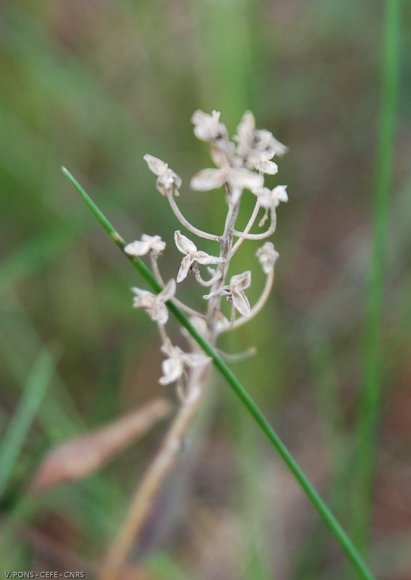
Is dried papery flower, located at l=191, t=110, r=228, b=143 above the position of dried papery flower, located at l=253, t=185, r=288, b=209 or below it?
above

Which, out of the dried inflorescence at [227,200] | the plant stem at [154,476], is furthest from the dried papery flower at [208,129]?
the plant stem at [154,476]

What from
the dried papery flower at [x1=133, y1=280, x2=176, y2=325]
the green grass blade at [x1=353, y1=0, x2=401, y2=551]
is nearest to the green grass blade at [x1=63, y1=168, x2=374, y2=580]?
the dried papery flower at [x1=133, y1=280, x2=176, y2=325]

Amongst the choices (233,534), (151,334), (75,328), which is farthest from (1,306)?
(233,534)

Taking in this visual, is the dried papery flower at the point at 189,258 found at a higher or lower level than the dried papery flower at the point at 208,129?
lower

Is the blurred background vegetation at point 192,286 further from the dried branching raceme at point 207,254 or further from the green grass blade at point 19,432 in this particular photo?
the dried branching raceme at point 207,254

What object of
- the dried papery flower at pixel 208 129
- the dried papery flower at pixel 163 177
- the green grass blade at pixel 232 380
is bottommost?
the green grass blade at pixel 232 380

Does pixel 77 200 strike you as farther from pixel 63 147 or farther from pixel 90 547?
pixel 90 547

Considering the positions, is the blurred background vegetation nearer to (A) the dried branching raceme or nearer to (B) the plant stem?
(B) the plant stem
